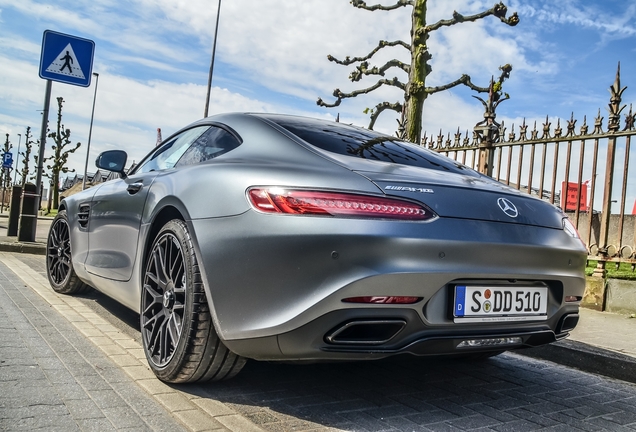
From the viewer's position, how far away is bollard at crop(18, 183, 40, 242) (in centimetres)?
966

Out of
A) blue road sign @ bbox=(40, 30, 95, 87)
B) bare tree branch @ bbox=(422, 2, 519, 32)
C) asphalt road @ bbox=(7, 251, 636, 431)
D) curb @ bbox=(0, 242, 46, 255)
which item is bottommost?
asphalt road @ bbox=(7, 251, 636, 431)

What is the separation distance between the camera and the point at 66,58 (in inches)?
377

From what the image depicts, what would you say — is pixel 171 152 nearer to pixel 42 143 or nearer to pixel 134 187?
pixel 134 187

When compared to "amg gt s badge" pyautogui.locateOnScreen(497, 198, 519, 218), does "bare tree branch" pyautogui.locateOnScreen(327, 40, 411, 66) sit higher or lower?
higher

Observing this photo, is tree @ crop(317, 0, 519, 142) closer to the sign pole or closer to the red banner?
the red banner

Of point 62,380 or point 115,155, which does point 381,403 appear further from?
point 115,155

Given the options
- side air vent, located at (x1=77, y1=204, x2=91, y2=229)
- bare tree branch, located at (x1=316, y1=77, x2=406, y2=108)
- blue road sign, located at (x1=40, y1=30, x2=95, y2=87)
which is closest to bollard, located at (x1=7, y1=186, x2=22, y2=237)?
blue road sign, located at (x1=40, y1=30, x2=95, y2=87)

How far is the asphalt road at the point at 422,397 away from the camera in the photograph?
99.2 inches

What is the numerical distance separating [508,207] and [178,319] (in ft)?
5.16

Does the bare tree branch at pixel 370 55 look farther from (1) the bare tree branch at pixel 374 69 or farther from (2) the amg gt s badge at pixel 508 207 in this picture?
(2) the amg gt s badge at pixel 508 207

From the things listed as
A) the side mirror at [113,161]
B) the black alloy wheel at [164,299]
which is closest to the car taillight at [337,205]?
the black alloy wheel at [164,299]

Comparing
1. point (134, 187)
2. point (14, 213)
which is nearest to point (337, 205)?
point (134, 187)

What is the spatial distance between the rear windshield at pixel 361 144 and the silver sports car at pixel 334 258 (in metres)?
0.02

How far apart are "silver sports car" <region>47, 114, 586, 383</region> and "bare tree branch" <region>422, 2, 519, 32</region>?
6505 mm
